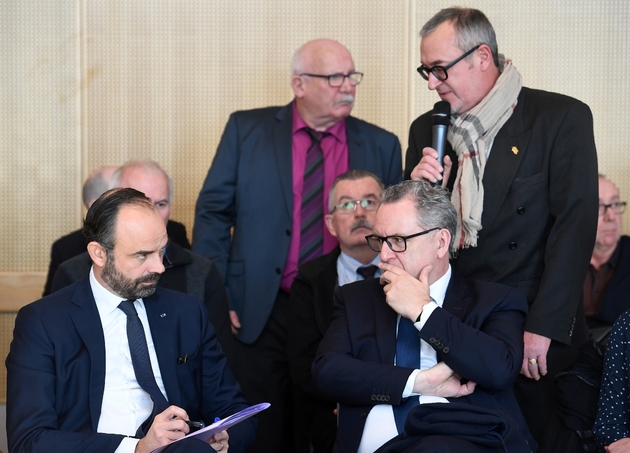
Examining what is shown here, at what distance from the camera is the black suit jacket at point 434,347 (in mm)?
2639

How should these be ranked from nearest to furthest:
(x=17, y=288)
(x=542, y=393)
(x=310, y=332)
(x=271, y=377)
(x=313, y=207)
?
(x=542, y=393), (x=310, y=332), (x=271, y=377), (x=313, y=207), (x=17, y=288)

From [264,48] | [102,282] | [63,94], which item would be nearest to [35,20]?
[63,94]

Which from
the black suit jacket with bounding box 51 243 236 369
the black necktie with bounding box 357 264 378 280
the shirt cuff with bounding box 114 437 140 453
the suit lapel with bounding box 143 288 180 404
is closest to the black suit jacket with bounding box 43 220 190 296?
the black suit jacket with bounding box 51 243 236 369

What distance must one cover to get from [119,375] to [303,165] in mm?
1765

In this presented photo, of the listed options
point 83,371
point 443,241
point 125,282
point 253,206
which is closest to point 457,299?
point 443,241

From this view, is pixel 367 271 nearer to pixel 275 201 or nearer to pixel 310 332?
pixel 310 332

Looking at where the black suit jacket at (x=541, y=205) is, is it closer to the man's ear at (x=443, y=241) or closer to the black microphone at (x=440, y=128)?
the black microphone at (x=440, y=128)

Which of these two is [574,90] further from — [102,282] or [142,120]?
[102,282]

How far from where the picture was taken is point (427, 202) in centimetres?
286

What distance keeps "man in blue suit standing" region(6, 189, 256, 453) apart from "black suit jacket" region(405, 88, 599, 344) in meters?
1.05

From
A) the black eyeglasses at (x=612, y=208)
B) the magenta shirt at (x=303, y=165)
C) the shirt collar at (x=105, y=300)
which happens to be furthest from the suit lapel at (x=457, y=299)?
the black eyeglasses at (x=612, y=208)

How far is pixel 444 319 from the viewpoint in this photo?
105 inches

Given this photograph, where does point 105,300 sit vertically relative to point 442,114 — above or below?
below

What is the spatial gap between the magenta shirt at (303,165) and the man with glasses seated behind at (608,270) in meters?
1.36
